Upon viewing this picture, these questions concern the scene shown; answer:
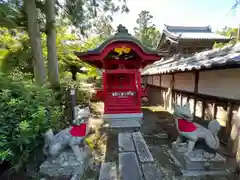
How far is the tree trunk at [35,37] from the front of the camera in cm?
459

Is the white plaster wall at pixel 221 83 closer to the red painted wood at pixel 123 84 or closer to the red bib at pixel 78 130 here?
the red painted wood at pixel 123 84

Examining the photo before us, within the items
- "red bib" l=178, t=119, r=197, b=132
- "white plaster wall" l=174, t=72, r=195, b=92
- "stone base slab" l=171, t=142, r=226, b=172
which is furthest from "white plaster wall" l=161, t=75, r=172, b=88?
"stone base slab" l=171, t=142, r=226, b=172

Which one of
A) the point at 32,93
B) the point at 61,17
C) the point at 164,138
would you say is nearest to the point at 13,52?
the point at 61,17

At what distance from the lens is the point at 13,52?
18.9ft

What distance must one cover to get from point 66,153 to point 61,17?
586 centimetres

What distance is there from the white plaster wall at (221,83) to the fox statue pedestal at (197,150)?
125 centimetres

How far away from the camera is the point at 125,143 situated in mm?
3869

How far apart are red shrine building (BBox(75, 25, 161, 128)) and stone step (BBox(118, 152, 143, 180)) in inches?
69.5

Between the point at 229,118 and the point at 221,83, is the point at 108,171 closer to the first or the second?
the point at 229,118

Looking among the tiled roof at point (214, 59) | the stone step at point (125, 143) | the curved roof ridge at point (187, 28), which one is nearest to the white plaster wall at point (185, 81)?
the tiled roof at point (214, 59)

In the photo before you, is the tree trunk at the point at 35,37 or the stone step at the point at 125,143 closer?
the stone step at the point at 125,143

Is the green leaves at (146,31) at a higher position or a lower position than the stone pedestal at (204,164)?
higher

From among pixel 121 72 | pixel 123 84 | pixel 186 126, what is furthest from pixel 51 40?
pixel 186 126

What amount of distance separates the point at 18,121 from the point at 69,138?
3.25 feet
